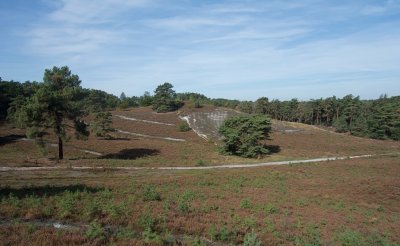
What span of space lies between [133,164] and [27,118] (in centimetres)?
1417

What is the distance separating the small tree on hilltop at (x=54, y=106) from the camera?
42.0 m

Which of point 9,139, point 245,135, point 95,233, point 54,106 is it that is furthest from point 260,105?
point 95,233

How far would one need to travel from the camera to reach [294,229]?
17.4 meters

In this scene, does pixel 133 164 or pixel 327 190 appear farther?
pixel 133 164

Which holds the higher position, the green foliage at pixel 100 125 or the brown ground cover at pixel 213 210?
the green foliage at pixel 100 125

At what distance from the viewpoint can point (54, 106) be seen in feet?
Answer: 145

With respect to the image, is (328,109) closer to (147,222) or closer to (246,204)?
(246,204)

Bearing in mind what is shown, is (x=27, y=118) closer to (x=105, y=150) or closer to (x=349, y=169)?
(x=105, y=150)

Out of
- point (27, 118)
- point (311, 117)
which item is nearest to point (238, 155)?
point (27, 118)

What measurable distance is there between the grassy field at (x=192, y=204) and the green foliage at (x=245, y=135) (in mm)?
5290

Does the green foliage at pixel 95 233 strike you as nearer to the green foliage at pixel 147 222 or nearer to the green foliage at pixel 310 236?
the green foliage at pixel 147 222

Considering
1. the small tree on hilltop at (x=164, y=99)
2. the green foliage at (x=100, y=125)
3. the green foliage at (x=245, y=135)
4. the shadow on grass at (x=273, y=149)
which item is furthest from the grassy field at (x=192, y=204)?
the small tree on hilltop at (x=164, y=99)

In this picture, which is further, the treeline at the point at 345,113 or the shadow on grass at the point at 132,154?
the treeline at the point at 345,113

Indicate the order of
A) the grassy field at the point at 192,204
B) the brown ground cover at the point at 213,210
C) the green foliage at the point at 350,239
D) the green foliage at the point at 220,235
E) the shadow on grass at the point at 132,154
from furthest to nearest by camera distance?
the shadow on grass at the point at 132,154 → the green foliage at the point at 350,239 → the green foliage at the point at 220,235 → the brown ground cover at the point at 213,210 → the grassy field at the point at 192,204
